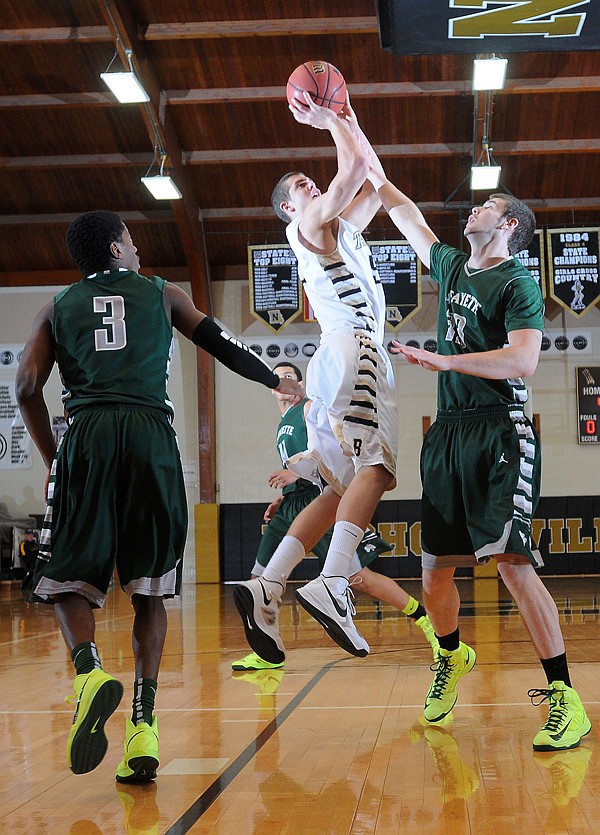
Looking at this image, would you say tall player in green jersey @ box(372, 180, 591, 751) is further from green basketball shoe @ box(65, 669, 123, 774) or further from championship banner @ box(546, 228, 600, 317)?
championship banner @ box(546, 228, 600, 317)

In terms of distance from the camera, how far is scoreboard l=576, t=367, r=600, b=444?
1534 cm

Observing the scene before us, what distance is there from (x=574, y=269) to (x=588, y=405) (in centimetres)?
283

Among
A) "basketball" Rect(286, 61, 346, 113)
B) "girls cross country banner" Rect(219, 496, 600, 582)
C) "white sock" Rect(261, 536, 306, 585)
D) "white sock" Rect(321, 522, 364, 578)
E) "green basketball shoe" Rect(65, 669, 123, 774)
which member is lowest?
"girls cross country banner" Rect(219, 496, 600, 582)

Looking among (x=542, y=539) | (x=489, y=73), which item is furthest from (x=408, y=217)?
(x=542, y=539)

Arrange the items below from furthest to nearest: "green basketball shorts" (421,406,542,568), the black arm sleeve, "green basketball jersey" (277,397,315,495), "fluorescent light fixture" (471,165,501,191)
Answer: "fluorescent light fixture" (471,165,501,191) → "green basketball jersey" (277,397,315,495) → "green basketball shorts" (421,406,542,568) → the black arm sleeve

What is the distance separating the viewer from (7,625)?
27.7 feet

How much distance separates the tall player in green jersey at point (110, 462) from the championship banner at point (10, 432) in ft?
43.5

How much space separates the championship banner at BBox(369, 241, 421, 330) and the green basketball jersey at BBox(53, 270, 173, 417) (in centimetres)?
1094

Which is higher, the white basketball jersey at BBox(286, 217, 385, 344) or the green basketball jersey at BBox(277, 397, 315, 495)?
the white basketball jersey at BBox(286, 217, 385, 344)

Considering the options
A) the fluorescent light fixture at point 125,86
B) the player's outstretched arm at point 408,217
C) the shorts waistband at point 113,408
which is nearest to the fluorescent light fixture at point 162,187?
the fluorescent light fixture at point 125,86

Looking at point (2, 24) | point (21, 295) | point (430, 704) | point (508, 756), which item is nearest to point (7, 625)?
point (430, 704)

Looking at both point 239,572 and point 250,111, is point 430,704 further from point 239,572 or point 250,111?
point 239,572

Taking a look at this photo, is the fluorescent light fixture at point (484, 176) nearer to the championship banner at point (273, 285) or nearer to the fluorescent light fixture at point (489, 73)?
the fluorescent light fixture at point (489, 73)

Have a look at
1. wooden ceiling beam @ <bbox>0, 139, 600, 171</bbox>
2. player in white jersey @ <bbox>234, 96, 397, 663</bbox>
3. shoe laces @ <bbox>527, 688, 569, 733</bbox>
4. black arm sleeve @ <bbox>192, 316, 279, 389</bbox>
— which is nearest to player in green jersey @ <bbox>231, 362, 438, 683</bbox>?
player in white jersey @ <bbox>234, 96, 397, 663</bbox>
